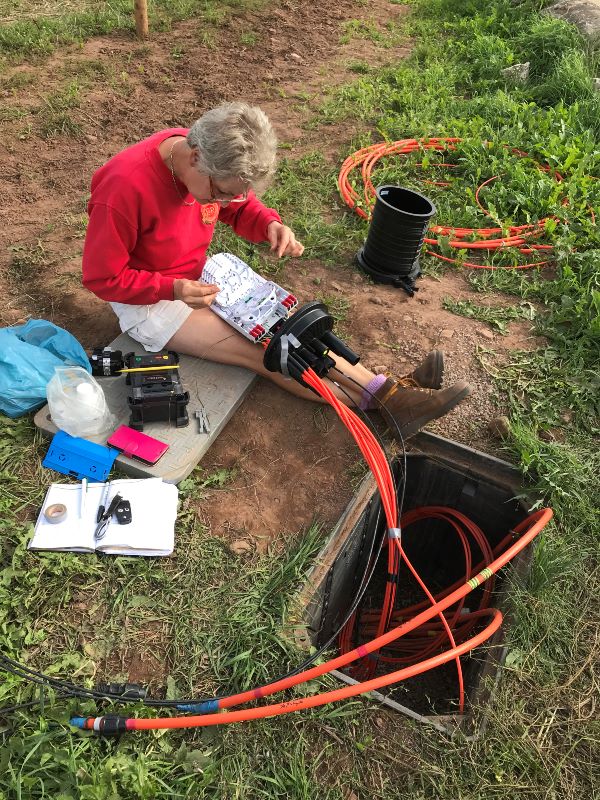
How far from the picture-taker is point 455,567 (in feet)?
10.0

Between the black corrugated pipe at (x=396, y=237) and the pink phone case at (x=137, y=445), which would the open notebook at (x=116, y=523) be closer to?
the pink phone case at (x=137, y=445)

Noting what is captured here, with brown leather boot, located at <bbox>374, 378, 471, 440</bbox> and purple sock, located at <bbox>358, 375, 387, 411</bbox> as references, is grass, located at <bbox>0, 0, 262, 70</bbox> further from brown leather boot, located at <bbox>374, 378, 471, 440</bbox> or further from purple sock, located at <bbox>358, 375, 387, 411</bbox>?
brown leather boot, located at <bbox>374, 378, 471, 440</bbox>

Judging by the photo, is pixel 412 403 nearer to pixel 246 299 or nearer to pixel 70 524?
pixel 246 299

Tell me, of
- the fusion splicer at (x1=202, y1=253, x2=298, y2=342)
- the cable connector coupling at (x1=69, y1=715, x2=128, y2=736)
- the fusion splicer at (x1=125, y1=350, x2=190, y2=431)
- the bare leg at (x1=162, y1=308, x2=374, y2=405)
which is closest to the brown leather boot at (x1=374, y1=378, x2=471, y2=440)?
A: the bare leg at (x1=162, y1=308, x2=374, y2=405)

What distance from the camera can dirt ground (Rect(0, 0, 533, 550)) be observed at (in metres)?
2.61

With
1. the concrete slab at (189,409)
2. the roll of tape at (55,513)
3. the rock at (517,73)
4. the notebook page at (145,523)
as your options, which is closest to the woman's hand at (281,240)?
the concrete slab at (189,409)

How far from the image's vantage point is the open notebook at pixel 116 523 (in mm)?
2246

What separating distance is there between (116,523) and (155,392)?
0.57 meters

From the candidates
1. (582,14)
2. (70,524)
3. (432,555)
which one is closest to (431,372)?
(432,555)

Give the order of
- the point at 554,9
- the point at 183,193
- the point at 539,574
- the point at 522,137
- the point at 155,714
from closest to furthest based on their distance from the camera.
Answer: the point at 155,714, the point at 539,574, the point at 183,193, the point at 522,137, the point at 554,9

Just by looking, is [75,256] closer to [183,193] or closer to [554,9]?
[183,193]

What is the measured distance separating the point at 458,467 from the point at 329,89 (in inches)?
164

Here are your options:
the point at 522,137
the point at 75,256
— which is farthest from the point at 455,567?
the point at 522,137

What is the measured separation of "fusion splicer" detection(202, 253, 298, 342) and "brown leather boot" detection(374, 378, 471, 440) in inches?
24.1
